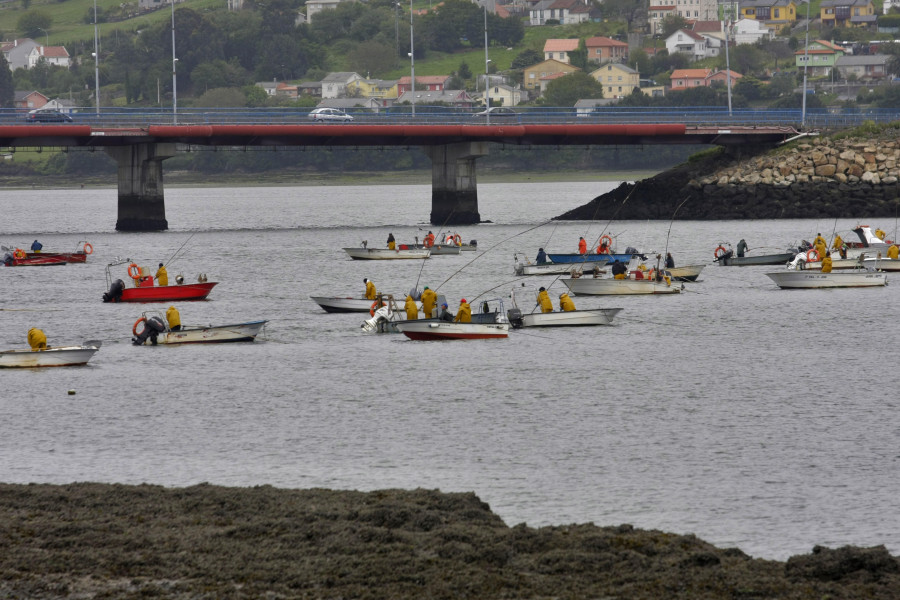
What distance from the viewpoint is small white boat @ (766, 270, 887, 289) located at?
70625mm

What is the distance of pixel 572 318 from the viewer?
5659cm

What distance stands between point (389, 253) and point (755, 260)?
2409 cm

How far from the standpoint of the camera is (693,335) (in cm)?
5516

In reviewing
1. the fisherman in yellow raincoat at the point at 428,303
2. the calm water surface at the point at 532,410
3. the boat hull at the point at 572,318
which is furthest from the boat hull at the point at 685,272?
the fisherman in yellow raincoat at the point at 428,303

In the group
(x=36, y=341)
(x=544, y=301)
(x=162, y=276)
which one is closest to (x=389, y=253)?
(x=162, y=276)

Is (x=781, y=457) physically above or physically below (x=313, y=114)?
below

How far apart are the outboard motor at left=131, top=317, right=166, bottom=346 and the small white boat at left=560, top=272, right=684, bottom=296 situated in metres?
23.0

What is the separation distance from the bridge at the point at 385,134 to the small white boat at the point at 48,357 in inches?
2309

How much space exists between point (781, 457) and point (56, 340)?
1268 inches

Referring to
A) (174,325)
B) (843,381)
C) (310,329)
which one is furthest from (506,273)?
(843,381)

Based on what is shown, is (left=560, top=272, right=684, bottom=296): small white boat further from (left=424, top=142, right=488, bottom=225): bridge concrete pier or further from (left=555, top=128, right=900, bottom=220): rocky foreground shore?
(left=555, top=128, right=900, bottom=220): rocky foreground shore

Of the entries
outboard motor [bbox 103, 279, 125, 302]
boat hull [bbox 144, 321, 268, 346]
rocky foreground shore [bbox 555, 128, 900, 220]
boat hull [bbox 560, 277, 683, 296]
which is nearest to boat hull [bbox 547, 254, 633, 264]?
boat hull [bbox 560, 277, 683, 296]

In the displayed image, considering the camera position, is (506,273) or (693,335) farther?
(506,273)

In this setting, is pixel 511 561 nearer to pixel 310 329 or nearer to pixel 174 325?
pixel 174 325
